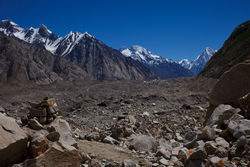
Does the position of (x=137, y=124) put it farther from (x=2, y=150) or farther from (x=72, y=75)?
(x=72, y=75)

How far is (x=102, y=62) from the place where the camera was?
479 ft

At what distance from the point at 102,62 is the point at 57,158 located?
14244 centimetres

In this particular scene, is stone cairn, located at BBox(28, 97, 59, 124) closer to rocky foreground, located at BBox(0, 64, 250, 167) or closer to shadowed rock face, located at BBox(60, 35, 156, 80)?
rocky foreground, located at BBox(0, 64, 250, 167)

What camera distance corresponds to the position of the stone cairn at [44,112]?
7.69 metres

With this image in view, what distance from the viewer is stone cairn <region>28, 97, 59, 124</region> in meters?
7.69

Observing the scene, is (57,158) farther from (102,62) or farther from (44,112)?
(102,62)

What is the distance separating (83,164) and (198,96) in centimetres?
2043

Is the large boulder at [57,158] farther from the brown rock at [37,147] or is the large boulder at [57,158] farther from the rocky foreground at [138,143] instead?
the brown rock at [37,147]

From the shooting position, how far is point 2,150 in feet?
14.5

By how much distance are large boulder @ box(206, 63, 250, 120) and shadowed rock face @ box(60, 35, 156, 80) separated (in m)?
125

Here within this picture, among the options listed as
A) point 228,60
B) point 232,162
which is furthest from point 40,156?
point 228,60

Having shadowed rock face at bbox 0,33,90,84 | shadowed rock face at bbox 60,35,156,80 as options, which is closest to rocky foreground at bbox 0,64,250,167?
shadowed rock face at bbox 0,33,90,84

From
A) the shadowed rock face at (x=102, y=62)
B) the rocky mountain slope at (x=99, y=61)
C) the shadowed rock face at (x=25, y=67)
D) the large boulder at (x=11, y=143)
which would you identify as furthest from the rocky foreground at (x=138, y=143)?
the shadowed rock face at (x=102, y=62)

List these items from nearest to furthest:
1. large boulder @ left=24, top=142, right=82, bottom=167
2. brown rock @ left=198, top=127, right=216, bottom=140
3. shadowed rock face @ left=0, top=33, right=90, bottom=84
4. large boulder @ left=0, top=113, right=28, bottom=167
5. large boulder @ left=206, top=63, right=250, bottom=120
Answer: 1. large boulder @ left=0, top=113, right=28, bottom=167
2. large boulder @ left=24, top=142, right=82, bottom=167
3. brown rock @ left=198, top=127, right=216, bottom=140
4. large boulder @ left=206, top=63, right=250, bottom=120
5. shadowed rock face @ left=0, top=33, right=90, bottom=84
